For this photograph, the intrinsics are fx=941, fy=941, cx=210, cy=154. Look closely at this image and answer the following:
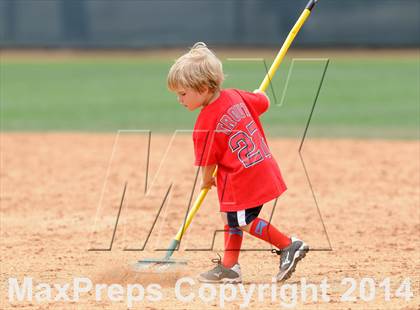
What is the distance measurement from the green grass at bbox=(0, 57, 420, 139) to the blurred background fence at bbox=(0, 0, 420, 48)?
2309 millimetres

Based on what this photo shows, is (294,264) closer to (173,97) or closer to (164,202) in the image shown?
(164,202)

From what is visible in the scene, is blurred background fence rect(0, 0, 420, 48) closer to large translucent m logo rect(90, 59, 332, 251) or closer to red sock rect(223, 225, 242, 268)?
large translucent m logo rect(90, 59, 332, 251)

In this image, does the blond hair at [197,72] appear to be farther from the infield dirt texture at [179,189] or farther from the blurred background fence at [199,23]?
the blurred background fence at [199,23]

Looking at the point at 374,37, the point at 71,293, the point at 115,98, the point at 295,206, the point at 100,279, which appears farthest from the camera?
the point at 374,37

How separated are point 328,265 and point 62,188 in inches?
142

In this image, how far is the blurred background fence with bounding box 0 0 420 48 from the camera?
84.7ft

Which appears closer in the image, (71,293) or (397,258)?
(71,293)

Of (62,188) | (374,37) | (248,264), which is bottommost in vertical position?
(374,37)

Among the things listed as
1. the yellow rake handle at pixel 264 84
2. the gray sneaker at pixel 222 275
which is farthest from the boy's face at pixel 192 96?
the gray sneaker at pixel 222 275

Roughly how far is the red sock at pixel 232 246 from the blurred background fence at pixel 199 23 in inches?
807

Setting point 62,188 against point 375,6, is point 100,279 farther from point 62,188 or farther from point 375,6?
point 375,6

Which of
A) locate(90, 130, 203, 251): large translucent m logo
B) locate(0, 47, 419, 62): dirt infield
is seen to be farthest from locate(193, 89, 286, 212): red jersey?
locate(0, 47, 419, 62): dirt infield

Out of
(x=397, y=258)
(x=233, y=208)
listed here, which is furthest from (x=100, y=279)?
(x=397, y=258)

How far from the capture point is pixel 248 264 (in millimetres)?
5840
